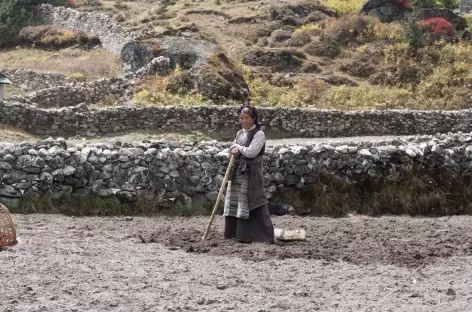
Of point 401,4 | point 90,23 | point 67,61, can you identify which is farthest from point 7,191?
point 401,4

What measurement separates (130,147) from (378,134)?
47.3 feet

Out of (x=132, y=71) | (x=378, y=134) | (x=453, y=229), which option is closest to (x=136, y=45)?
(x=132, y=71)

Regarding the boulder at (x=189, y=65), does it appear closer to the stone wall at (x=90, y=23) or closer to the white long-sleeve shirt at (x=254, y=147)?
the stone wall at (x=90, y=23)

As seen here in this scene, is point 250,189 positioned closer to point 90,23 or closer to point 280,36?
point 280,36

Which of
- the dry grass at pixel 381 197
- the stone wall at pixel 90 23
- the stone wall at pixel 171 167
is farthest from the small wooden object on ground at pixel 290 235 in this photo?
the stone wall at pixel 90 23

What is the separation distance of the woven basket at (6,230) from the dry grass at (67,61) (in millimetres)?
26356

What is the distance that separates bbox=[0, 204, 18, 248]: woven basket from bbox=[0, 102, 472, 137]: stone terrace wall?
46.1 feet

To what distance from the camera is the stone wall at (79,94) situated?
2656cm

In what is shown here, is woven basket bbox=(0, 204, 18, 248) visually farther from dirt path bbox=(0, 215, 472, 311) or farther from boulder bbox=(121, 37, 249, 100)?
boulder bbox=(121, 37, 249, 100)

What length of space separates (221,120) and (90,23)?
90.9ft

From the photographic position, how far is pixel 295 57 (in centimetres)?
3700

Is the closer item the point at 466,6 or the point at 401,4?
the point at 401,4

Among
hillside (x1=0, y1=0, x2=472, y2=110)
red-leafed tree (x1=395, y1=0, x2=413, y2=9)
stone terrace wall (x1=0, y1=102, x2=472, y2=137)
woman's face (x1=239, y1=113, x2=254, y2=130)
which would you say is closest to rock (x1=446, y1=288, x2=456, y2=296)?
woman's face (x1=239, y1=113, x2=254, y2=130)

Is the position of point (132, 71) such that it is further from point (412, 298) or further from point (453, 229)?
point (412, 298)
